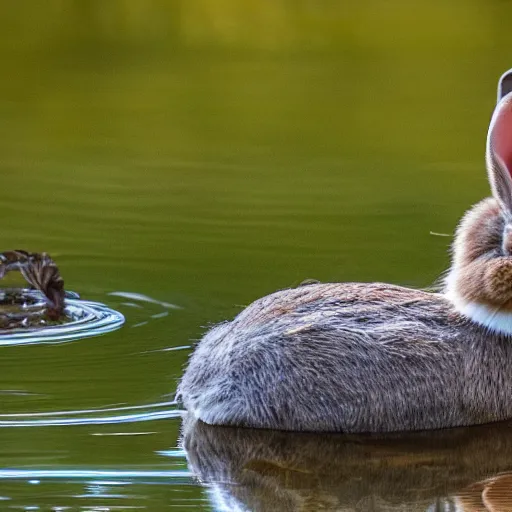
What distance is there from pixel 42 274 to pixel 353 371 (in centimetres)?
233

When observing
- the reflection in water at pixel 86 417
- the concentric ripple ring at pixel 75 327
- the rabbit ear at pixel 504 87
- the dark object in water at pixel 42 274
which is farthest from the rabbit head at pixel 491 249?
the dark object in water at pixel 42 274

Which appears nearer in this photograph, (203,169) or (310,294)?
(310,294)

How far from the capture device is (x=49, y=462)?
5500 mm

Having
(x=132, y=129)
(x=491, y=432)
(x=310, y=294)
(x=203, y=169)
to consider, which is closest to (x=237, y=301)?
(x=310, y=294)

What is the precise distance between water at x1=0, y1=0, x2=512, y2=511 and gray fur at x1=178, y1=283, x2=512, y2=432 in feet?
0.45

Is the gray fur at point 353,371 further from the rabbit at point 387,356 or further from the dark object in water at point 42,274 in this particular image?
the dark object in water at point 42,274

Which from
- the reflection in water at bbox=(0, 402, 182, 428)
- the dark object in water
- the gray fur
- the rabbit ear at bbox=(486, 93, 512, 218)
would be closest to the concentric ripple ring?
the dark object in water

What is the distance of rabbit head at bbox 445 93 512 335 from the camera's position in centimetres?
587

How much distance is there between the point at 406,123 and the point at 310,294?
7.41 metres

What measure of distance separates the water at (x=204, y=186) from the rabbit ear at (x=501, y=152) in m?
0.91

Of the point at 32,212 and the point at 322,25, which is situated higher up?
the point at 322,25

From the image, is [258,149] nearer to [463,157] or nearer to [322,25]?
[463,157]

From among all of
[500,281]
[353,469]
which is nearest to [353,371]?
[353,469]

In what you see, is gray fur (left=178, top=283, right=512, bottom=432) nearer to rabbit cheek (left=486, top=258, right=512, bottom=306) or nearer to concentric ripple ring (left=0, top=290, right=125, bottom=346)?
rabbit cheek (left=486, top=258, right=512, bottom=306)
